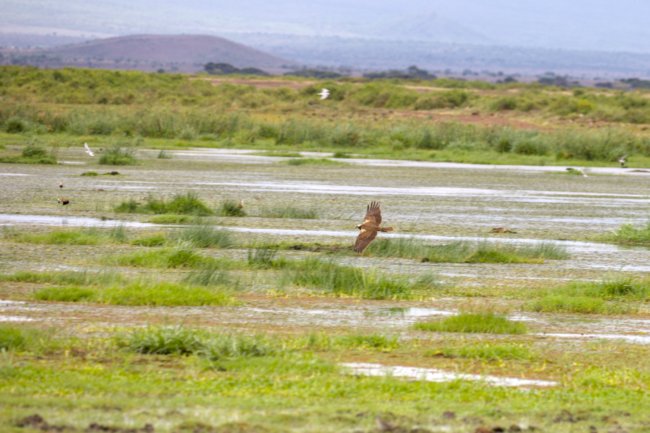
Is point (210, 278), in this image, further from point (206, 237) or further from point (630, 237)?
point (630, 237)

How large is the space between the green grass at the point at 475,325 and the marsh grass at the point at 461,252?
627cm

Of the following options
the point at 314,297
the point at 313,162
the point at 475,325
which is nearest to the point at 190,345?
the point at 475,325

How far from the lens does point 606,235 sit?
23.7m

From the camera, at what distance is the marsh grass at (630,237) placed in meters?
22.8

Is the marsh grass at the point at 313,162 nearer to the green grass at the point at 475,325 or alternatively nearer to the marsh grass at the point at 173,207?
the marsh grass at the point at 173,207

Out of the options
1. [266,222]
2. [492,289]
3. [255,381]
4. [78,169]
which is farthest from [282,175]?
[255,381]

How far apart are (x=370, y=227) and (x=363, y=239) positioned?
22.5 inches

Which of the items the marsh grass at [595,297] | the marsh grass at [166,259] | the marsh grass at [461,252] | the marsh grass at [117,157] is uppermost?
the marsh grass at [595,297]

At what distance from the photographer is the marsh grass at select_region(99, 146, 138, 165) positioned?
37875mm

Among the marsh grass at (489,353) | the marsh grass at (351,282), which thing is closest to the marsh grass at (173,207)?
the marsh grass at (351,282)

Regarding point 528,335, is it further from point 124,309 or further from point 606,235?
point 606,235

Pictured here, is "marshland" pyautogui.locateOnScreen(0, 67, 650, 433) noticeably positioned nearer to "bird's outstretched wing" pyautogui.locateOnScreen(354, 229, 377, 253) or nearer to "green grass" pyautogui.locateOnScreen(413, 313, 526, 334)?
"green grass" pyautogui.locateOnScreen(413, 313, 526, 334)

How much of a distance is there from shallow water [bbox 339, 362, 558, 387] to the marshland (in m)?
0.04

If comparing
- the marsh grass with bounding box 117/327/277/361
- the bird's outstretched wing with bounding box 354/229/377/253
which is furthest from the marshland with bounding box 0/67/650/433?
the bird's outstretched wing with bounding box 354/229/377/253
